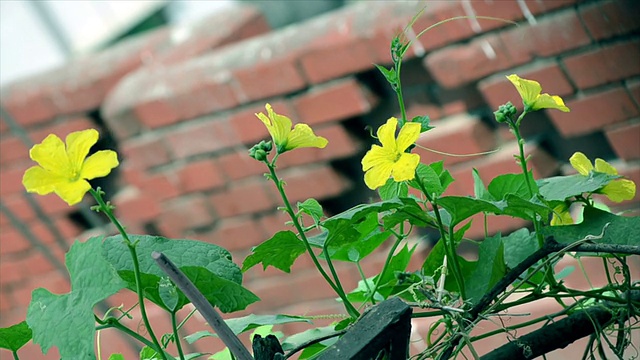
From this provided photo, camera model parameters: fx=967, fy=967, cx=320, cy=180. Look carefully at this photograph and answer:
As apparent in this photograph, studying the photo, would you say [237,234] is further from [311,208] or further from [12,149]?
[311,208]

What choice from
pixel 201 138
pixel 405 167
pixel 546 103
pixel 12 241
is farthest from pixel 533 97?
pixel 12 241

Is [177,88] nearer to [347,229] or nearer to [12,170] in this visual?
[12,170]

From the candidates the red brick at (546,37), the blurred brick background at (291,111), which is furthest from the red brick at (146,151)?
the red brick at (546,37)

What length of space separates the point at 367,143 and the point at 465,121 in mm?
220

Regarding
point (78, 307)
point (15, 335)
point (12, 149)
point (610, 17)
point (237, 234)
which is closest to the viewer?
point (78, 307)

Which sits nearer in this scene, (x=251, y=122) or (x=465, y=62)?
(x=465, y=62)

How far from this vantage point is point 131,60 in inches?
87.1

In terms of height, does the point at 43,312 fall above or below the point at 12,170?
above

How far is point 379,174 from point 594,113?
114cm

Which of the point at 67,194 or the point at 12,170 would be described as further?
the point at 12,170

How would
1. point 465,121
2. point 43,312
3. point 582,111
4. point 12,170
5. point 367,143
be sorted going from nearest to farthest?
1. point 43,312
2. point 582,111
3. point 465,121
4. point 367,143
5. point 12,170

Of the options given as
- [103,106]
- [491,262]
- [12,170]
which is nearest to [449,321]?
[491,262]

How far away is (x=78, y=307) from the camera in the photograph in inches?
Result: 18.2

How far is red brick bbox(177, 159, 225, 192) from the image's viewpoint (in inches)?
76.8
